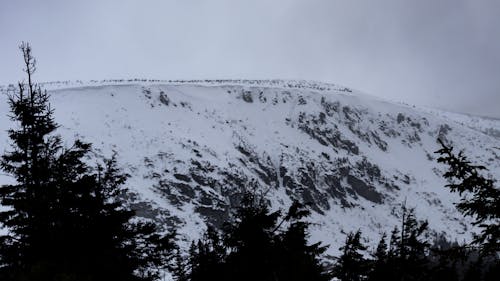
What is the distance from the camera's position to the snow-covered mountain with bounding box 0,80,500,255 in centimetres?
7588

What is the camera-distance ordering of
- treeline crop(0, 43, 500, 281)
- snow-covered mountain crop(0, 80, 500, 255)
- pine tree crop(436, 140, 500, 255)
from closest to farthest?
pine tree crop(436, 140, 500, 255) → treeline crop(0, 43, 500, 281) → snow-covered mountain crop(0, 80, 500, 255)

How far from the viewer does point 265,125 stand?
387ft

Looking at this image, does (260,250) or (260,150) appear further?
(260,150)

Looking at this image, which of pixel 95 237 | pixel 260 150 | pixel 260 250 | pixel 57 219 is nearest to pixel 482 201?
pixel 260 250

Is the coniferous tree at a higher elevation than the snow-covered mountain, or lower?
lower

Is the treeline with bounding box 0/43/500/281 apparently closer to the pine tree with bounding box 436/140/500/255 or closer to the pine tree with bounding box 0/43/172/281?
the pine tree with bounding box 0/43/172/281

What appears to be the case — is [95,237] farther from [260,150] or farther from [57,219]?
[260,150]

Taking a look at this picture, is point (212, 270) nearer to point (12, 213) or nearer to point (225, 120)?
point (12, 213)

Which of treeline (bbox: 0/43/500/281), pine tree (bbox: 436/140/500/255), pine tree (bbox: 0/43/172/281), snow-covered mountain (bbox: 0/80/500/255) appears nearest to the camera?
pine tree (bbox: 436/140/500/255)

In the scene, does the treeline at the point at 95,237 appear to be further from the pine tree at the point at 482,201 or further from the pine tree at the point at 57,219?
the pine tree at the point at 482,201

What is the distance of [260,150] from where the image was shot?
347 feet

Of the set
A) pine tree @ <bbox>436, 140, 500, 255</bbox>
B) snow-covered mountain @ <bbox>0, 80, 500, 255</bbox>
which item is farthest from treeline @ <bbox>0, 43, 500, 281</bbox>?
snow-covered mountain @ <bbox>0, 80, 500, 255</bbox>

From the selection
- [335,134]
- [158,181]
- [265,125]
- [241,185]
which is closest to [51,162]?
[158,181]

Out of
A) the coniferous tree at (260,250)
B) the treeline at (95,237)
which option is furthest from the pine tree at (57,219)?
the coniferous tree at (260,250)
